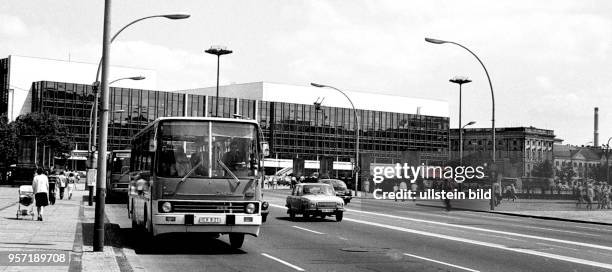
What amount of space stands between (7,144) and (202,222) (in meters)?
61.6

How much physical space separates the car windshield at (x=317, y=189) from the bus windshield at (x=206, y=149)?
12557 millimetres

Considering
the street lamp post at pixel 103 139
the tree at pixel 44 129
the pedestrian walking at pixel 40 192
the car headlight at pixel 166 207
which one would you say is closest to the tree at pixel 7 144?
the tree at pixel 44 129

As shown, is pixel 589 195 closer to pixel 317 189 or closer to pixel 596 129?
pixel 317 189

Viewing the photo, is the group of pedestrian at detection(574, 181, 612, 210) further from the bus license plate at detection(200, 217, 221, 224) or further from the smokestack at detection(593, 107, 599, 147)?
the smokestack at detection(593, 107, 599, 147)

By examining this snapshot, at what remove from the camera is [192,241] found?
18.7m

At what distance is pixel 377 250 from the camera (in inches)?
653

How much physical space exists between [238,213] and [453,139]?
526 ft

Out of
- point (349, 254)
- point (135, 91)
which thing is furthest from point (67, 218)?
point (135, 91)

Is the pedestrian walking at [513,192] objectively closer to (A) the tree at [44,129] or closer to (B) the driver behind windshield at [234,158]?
(B) the driver behind windshield at [234,158]

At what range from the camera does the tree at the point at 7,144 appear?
232 ft

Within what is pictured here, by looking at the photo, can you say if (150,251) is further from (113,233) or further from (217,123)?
(113,233)

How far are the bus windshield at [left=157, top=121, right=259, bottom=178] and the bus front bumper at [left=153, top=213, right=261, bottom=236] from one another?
0.84 meters

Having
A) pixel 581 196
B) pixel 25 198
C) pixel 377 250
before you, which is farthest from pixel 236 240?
pixel 581 196

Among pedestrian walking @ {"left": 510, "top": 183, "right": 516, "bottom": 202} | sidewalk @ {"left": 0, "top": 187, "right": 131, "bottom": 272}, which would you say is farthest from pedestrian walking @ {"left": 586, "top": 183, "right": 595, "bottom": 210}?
sidewalk @ {"left": 0, "top": 187, "right": 131, "bottom": 272}
